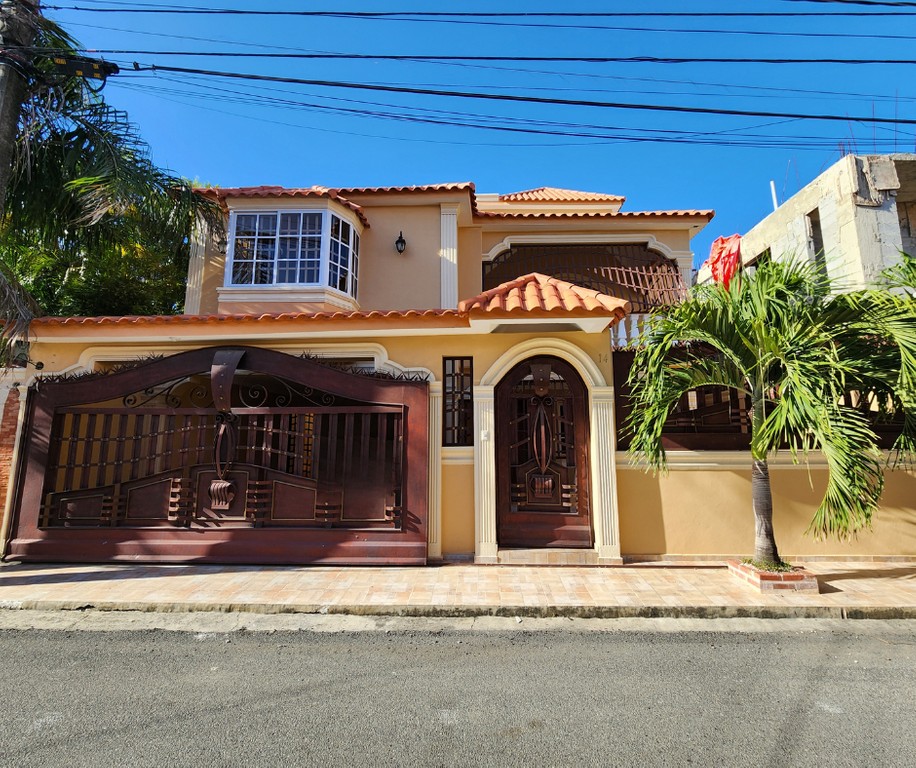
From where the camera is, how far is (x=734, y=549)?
642 cm

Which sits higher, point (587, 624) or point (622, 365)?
point (622, 365)

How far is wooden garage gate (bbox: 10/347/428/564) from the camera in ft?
20.9

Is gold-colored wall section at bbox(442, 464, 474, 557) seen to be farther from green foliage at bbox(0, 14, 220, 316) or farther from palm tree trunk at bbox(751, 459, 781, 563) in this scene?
green foliage at bbox(0, 14, 220, 316)

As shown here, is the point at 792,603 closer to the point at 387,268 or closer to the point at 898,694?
the point at 898,694

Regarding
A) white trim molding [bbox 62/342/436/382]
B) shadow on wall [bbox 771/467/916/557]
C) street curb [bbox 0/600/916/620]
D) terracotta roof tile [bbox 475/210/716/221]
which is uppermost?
terracotta roof tile [bbox 475/210/716/221]

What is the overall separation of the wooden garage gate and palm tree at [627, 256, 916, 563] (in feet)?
10.6

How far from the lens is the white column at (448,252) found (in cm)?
1022

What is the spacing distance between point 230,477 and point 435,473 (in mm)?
2849

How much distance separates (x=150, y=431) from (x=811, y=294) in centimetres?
875

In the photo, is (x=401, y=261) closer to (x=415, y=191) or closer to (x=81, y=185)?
(x=415, y=191)

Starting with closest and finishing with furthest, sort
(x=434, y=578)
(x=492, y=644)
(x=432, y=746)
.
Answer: (x=432, y=746) → (x=492, y=644) → (x=434, y=578)

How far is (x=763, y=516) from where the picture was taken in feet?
17.9

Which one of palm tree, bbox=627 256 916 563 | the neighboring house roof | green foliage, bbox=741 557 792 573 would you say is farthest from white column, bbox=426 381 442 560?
green foliage, bbox=741 557 792 573

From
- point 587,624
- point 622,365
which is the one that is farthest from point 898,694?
point 622,365
